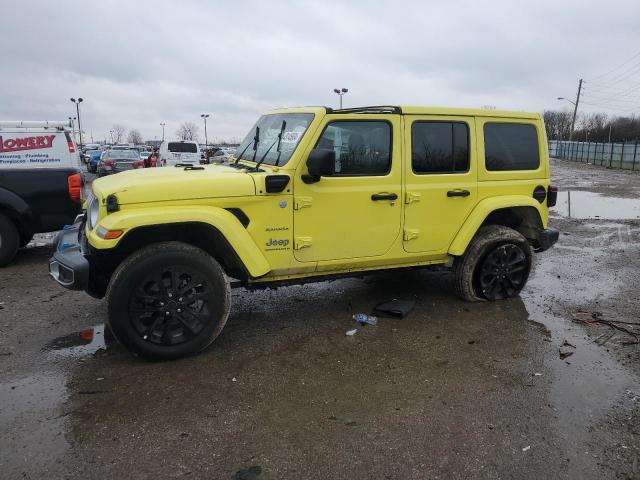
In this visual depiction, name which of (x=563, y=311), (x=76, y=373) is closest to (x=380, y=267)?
(x=563, y=311)

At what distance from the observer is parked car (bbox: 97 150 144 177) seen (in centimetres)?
2078

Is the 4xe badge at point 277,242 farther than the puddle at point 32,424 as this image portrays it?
Yes

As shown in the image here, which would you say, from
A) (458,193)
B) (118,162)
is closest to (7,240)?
(458,193)

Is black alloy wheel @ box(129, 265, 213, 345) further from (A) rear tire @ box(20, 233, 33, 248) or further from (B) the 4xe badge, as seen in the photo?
(A) rear tire @ box(20, 233, 33, 248)

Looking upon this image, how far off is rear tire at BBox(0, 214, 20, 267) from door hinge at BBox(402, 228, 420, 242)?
557 cm

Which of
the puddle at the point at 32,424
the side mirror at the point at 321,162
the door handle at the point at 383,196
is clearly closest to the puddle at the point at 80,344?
the puddle at the point at 32,424

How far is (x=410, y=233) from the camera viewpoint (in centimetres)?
496

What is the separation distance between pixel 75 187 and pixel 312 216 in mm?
4477

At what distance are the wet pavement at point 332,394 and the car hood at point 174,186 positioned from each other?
1.12 m

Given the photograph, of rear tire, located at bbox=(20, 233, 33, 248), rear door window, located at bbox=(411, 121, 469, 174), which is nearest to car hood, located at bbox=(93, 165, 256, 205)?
rear door window, located at bbox=(411, 121, 469, 174)

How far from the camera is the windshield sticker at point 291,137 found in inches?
179

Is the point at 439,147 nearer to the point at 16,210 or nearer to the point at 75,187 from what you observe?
the point at 75,187

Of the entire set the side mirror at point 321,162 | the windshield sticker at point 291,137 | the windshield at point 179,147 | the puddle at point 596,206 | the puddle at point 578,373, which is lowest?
the puddle at point 578,373

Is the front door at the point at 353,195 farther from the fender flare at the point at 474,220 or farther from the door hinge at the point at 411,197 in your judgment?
the fender flare at the point at 474,220
